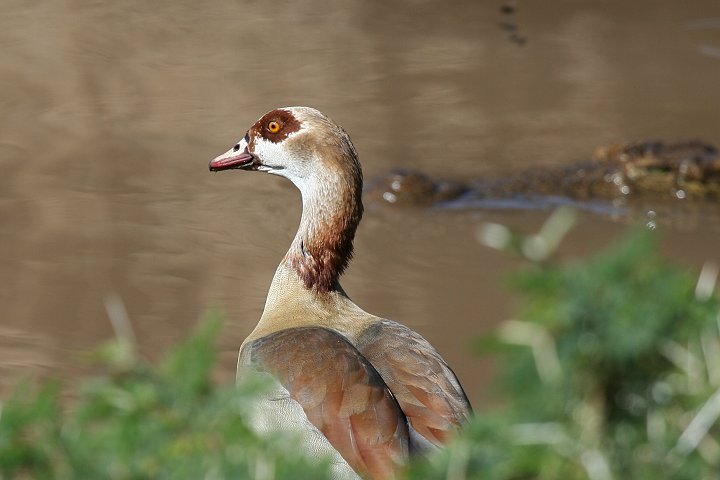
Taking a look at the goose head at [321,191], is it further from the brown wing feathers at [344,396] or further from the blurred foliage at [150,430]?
the blurred foliage at [150,430]

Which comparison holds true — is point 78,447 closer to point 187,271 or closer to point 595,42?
point 187,271

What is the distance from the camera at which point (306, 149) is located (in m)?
5.39

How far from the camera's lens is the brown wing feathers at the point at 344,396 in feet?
12.8

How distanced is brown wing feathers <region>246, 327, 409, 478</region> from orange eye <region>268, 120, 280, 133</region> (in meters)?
1.27

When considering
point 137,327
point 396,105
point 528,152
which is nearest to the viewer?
point 137,327

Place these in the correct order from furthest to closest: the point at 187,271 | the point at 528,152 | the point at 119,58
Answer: the point at 119,58 < the point at 528,152 < the point at 187,271

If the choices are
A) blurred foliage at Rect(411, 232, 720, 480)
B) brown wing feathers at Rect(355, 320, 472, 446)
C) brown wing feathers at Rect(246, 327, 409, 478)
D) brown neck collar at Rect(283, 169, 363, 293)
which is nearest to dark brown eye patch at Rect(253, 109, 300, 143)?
brown neck collar at Rect(283, 169, 363, 293)

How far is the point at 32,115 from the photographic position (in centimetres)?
969

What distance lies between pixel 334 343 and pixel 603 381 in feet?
9.38

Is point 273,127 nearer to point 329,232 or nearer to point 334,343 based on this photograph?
point 329,232

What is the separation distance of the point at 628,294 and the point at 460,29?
33.5 feet

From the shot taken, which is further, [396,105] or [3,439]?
[396,105]

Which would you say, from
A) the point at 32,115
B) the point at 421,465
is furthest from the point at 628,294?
the point at 32,115

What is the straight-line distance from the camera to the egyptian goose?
13.1 feet
